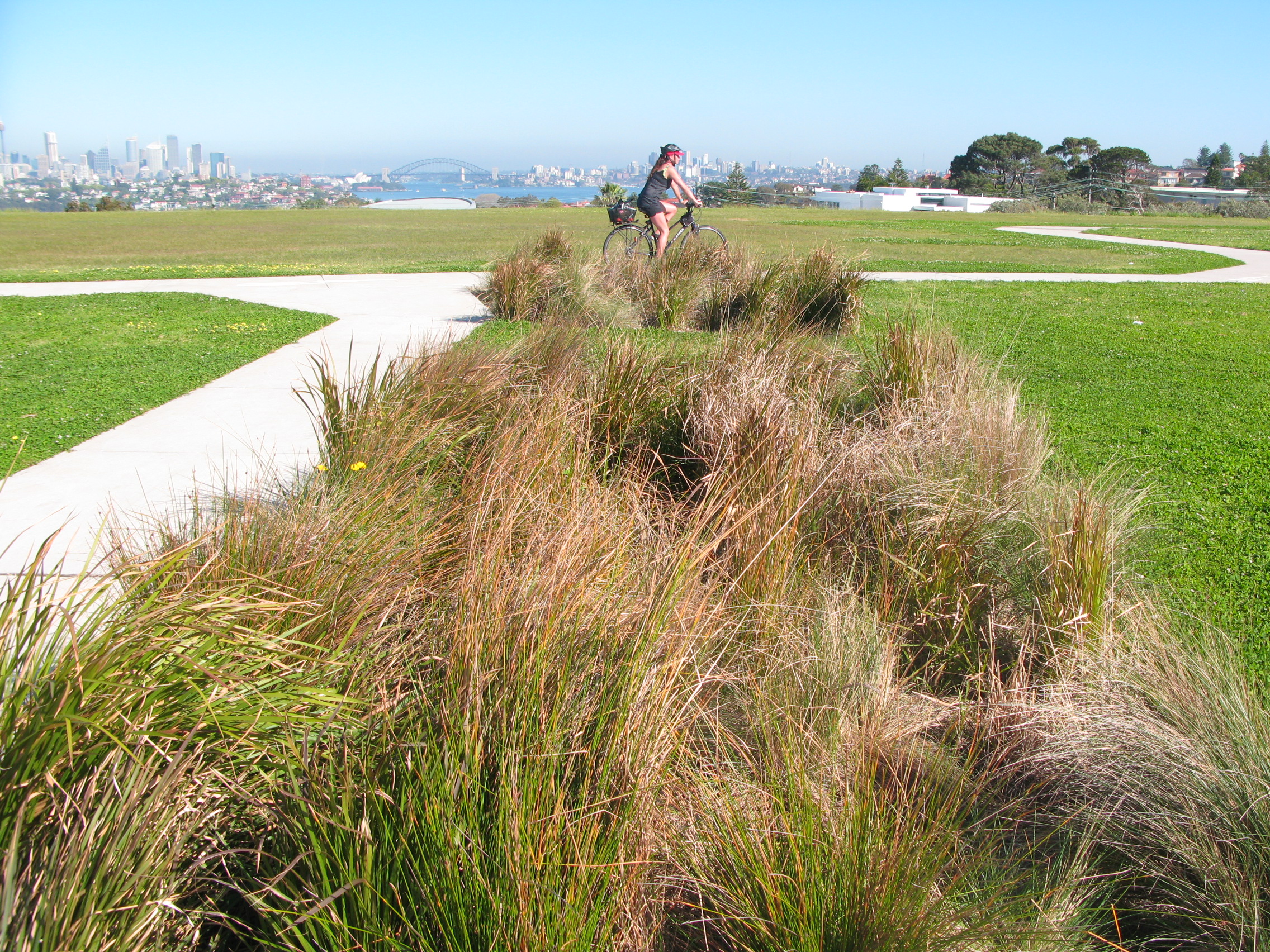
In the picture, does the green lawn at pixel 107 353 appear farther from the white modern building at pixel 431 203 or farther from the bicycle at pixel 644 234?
the white modern building at pixel 431 203

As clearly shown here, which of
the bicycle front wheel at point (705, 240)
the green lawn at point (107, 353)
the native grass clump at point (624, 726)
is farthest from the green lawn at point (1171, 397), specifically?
the green lawn at point (107, 353)

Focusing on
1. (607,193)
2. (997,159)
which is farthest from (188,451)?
(997,159)

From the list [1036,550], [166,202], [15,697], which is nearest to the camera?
[15,697]

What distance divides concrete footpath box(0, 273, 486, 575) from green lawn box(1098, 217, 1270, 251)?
68.4 feet

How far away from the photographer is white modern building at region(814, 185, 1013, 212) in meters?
50.0

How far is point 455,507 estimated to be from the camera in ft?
11.8

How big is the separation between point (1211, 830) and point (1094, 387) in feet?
17.8

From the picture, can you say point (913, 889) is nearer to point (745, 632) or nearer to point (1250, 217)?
point (745, 632)

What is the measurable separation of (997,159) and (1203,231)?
64182mm

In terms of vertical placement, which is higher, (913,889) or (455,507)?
(455,507)

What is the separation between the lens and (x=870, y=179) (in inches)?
3194

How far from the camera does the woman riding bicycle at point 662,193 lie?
1284 centimetres

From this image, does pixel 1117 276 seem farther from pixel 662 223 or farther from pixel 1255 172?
pixel 1255 172

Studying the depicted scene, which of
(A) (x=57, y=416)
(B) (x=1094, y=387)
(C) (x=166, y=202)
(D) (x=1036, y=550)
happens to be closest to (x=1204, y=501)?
(D) (x=1036, y=550)
